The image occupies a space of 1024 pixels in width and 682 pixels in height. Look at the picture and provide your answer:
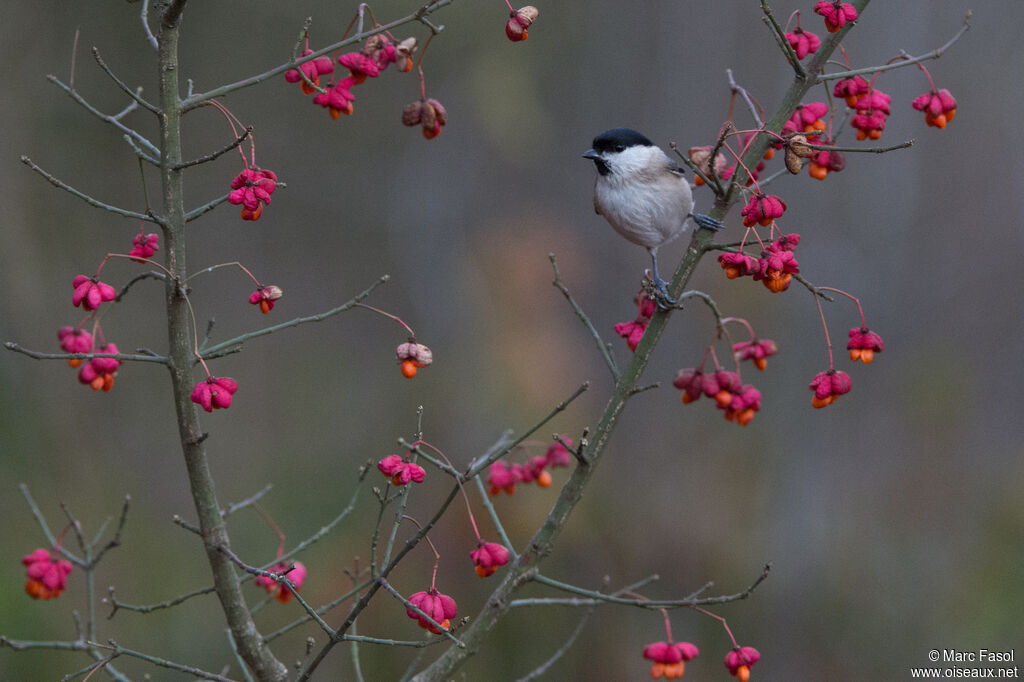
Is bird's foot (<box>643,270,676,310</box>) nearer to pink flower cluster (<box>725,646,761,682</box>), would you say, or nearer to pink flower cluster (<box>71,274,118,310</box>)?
pink flower cluster (<box>725,646,761,682</box>)

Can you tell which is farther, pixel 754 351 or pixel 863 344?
pixel 754 351

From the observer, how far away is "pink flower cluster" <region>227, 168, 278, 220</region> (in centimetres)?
179

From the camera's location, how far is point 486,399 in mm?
5910

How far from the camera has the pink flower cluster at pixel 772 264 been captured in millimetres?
1875

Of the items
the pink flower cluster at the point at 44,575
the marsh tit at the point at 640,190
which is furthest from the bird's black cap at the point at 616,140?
the pink flower cluster at the point at 44,575

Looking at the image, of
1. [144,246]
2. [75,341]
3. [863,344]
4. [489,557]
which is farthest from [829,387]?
[75,341]

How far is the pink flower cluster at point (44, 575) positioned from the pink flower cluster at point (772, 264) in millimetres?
1662

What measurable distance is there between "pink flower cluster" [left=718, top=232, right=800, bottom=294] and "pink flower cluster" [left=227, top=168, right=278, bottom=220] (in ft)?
3.11

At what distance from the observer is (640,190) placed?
3.03m

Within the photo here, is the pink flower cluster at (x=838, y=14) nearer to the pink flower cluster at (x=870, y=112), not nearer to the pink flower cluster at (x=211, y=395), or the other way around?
the pink flower cluster at (x=870, y=112)

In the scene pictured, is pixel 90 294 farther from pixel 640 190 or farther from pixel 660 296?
pixel 640 190

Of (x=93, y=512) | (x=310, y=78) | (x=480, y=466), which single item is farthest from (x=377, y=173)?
(x=480, y=466)

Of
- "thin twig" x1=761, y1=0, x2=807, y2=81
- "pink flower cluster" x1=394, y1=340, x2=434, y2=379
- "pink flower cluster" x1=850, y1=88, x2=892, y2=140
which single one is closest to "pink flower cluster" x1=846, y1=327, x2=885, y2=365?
"pink flower cluster" x1=850, y1=88, x2=892, y2=140

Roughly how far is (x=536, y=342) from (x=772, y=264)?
13.7ft
